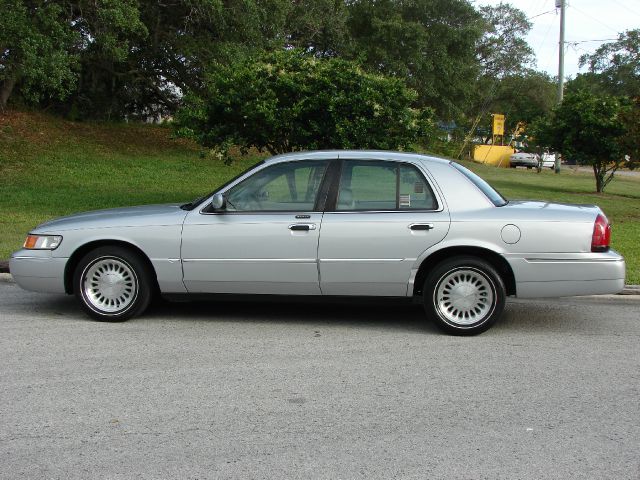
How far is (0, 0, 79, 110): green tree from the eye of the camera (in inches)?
690

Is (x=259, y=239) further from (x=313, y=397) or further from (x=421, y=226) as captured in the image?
(x=313, y=397)

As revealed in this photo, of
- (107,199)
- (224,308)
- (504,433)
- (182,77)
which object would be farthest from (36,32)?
(504,433)

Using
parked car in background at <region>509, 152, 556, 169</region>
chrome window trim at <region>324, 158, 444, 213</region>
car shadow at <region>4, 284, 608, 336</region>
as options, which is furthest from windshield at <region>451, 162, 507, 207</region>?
parked car in background at <region>509, 152, 556, 169</region>

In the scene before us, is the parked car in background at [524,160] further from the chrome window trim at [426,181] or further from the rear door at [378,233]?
the rear door at [378,233]

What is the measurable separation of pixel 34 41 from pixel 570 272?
1500 centimetres

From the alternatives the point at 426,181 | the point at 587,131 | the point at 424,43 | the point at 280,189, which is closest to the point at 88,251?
the point at 280,189

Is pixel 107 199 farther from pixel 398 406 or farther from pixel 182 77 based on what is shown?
pixel 398 406

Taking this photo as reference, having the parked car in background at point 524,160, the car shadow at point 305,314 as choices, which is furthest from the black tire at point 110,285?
the parked car in background at point 524,160

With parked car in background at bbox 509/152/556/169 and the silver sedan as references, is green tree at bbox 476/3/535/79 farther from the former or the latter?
the silver sedan

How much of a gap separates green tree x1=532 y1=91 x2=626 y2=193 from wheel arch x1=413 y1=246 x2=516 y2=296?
695 inches

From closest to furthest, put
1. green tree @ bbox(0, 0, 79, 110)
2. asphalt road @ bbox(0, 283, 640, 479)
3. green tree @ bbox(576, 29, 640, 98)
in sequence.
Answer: asphalt road @ bbox(0, 283, 640, 479) → green tree @ bbox(0, 0, 79, 110) → green tree @ bbox(576, 29, 640, 98)

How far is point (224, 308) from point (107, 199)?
1022cm

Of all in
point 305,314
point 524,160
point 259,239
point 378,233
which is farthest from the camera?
point 524,160

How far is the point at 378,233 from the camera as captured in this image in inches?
261
